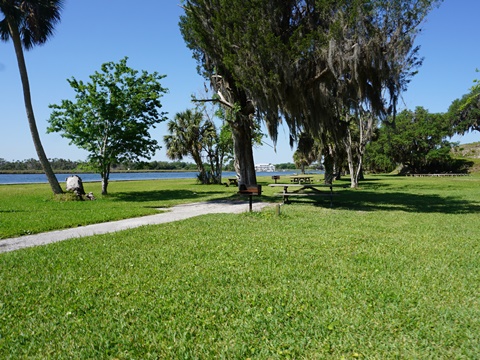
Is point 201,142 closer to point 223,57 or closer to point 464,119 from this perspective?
point 223,57

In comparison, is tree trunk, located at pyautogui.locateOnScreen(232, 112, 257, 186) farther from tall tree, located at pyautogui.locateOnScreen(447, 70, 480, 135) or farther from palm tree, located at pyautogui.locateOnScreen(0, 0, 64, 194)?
tall tree, located at pyautogui.locateOnScreen(447, 70, 480, 135)

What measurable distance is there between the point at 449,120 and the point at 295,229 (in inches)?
2454

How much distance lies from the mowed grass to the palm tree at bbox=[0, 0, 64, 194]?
1377 centimetres

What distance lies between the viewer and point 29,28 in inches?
698

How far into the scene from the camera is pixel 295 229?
7.84 m

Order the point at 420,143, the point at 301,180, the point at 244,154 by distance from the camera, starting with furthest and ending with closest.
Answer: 1. the point at 420,143
2. the point at 301,180
3. the point at 244,154

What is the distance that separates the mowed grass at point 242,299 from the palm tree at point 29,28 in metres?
13.8

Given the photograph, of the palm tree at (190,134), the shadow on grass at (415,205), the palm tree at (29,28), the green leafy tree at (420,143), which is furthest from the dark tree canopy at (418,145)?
the palm tree at (29,28)

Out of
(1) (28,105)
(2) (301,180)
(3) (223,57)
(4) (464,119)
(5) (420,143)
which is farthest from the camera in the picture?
(4) (464,119)

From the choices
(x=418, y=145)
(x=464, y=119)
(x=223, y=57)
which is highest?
(x=464, y=119)

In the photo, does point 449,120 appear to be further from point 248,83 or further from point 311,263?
point 311,263

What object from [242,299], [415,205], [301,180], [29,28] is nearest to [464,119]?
[301,180]

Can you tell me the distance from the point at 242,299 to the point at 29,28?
20074 mm

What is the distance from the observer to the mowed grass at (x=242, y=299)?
281 cm
